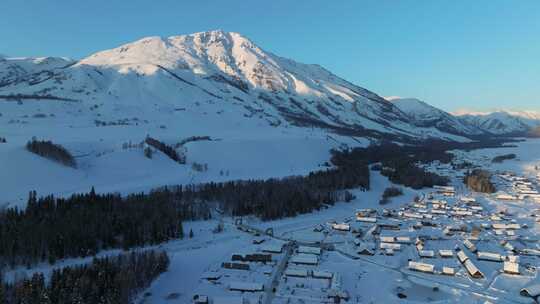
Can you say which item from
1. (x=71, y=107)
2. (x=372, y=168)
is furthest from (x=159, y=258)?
(x=71, y=107)

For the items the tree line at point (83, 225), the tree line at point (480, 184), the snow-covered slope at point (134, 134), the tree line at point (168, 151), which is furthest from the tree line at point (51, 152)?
the tree line at point (480, 184)

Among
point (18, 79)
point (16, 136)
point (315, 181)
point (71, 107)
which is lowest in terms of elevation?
point (315, 181)

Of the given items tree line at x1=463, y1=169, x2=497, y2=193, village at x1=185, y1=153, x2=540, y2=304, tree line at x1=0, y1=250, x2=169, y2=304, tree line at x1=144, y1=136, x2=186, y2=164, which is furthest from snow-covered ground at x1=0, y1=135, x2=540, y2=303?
tree line at x1=144, y1=136, x2=186, y2=164

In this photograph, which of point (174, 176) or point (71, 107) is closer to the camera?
point (174, 176)

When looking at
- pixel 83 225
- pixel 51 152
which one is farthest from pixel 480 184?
pixel 51 152

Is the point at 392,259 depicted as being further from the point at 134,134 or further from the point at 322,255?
the point at 134,134

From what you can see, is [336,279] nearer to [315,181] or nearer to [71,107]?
[315,181]

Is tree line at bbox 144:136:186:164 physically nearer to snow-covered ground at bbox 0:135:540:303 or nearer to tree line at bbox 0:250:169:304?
snow-covered ground at bbox 0:135:540:303
